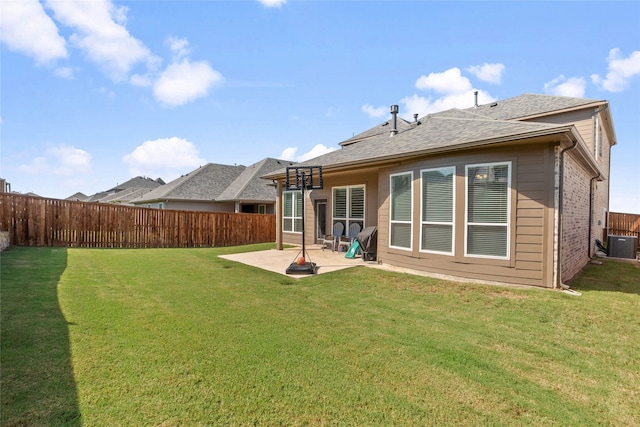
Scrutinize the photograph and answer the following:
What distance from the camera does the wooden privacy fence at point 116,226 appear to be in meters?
10.2

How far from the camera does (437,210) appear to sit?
6.80 m

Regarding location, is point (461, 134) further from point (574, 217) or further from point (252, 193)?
point (252, 193)

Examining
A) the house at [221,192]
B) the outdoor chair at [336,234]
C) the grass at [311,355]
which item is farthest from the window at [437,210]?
the house at [221,192]

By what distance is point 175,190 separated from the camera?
67.2ft

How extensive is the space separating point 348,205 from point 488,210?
5365 mm

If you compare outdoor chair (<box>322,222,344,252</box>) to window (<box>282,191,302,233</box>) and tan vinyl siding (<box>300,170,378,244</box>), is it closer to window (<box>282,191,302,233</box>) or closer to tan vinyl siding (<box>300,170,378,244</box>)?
tan vinyl siding (<box>300,170,378,244</box>)

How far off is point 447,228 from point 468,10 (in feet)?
21.5

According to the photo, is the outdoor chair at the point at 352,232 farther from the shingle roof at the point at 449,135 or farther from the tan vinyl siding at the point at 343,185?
the shingle roof at the point at 449,135

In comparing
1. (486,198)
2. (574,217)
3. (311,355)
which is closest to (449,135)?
(486,198)

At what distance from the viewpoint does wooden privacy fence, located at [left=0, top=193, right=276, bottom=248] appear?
10.2 m

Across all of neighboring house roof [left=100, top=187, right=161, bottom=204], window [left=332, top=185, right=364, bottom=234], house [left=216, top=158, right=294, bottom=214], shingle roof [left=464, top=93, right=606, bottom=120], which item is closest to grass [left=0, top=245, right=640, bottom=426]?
window [left=332, top=185, right=364, bottom=234]

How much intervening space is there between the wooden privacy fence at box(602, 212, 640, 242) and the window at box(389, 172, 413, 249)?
13.8 m

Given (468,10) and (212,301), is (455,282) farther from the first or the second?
(468,10)

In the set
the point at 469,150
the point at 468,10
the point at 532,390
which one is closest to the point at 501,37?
the point at 468,10
